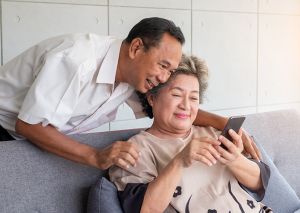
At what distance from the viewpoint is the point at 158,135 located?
1.88 meters

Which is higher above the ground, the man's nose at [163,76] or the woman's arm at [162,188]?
the man's nose at [163,76]

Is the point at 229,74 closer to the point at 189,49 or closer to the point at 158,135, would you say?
the point at 189,49

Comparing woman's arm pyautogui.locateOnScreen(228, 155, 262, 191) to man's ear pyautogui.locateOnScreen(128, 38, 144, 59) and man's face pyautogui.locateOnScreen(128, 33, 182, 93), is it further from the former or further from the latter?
man's ear pyautogui.locateOnScreen(128, 38, 144, 59)

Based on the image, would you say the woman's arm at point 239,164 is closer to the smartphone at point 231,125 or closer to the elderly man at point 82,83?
the smartphone at point 231,125

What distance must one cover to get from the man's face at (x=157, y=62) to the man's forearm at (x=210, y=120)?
1.12ft

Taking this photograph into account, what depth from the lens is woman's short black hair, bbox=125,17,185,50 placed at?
172 cm

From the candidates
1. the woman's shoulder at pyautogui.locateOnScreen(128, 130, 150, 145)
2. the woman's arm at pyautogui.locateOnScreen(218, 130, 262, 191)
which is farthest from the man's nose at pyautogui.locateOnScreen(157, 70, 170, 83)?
the woman's arm at pyautogui.locateOnScreen(218, 130, 262, 191)

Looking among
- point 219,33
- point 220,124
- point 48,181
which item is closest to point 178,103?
point 220,124

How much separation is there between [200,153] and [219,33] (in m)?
2.51

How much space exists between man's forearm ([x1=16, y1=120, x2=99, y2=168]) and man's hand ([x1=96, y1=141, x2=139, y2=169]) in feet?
0.15

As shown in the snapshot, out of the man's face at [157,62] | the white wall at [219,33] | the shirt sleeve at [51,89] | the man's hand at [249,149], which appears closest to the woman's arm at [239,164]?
the man's hand at [249,149]

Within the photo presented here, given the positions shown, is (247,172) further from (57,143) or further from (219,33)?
(219,33)

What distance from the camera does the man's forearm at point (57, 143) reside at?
1.60 m

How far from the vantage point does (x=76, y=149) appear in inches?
63.4
